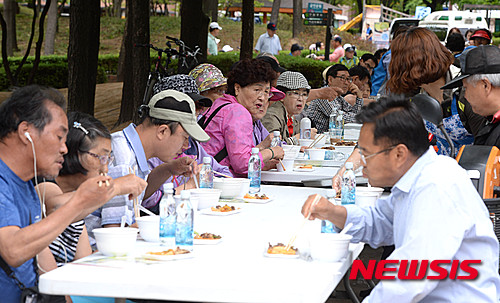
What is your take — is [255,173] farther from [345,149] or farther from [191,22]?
[191,22]

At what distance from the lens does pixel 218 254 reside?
2.85 metres

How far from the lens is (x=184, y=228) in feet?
9.41

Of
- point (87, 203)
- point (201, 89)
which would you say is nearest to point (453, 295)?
point (87, 203)

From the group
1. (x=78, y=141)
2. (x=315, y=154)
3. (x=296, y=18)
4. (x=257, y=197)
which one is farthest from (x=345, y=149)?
(x=296, y=18)

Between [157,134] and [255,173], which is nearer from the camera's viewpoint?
[157,134]

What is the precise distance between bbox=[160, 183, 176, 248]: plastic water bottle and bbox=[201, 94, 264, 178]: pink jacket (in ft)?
7.70

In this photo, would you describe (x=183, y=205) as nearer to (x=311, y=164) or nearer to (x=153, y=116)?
(x=153, y=116)

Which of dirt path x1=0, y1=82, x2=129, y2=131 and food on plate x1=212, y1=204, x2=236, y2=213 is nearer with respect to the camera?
food on plate x1=212, y1=204, x2=236, y2=213

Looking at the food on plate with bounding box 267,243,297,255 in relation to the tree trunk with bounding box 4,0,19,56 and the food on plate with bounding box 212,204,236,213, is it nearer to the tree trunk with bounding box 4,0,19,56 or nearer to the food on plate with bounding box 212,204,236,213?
the food on plate with bounding box 212,204,236,213

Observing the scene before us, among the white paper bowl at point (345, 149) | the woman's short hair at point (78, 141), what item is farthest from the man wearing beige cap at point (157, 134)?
the white paper bowl at point (345, 149)

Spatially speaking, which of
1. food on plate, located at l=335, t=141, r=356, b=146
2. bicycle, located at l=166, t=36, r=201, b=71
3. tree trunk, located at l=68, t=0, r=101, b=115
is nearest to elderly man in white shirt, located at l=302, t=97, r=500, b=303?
food on plate, located at l=335, t=141, r=356, b=146

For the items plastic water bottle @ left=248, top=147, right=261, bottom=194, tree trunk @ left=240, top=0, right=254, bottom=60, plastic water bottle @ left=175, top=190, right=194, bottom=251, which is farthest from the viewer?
tree trunk @ left=240, top=0, right=254, bottom=60

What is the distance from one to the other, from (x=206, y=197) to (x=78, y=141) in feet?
2.74

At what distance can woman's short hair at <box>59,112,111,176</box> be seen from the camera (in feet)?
10.8
